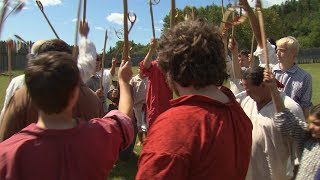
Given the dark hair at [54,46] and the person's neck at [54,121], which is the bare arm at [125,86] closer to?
the person's neck at [54,121]

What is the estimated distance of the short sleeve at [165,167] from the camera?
2059 millimetres

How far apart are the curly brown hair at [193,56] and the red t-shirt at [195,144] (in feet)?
0.38

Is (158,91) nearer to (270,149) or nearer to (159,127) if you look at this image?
(270,149)

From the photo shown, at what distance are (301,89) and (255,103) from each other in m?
1.76

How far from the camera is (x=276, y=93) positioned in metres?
3.54

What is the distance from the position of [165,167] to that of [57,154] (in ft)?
1.89

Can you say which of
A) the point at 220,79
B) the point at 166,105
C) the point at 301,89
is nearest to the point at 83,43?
the point at 220,79

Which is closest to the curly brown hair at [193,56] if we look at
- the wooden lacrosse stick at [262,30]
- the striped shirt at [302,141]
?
the wooden lacrosse stick at [262,30]

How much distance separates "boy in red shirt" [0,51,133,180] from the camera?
2.26 meters

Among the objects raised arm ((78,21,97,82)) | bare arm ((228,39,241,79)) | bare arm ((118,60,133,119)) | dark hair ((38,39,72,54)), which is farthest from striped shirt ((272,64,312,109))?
bare arm ((118,60,133,119))

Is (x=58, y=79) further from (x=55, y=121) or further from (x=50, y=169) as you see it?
(x=50, y=169)

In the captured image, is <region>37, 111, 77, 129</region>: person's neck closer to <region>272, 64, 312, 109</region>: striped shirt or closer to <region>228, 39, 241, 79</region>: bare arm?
<region>228, 39, 241, 79</region>: bare arm

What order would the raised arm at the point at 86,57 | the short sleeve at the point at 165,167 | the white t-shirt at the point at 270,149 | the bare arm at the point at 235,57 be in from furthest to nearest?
the bare arm at the point at 235,57
the white t-shirt at the point at 270,149
the raised arm at the point at 86,57
the short sleeve at the point at 165,167

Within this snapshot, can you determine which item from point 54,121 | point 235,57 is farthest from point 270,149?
point 54,121
